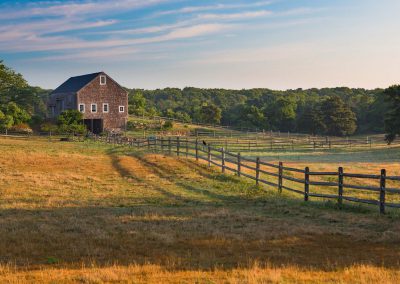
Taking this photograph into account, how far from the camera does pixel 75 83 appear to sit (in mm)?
76062

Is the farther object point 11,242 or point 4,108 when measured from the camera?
point 4,108

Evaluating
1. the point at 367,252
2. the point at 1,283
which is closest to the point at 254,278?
the point at 367,252

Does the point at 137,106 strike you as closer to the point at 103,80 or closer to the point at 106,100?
the point at 106,100

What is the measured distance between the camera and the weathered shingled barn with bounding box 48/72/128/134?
235ft

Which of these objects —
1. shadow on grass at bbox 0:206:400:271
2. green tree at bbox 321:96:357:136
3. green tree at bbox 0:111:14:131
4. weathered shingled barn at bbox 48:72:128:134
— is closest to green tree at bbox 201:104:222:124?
green tree at bbox 321:96:357:136

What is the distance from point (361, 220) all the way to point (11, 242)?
33.9ft

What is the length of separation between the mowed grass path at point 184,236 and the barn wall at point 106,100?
49.3 meters

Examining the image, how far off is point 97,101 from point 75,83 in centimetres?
628

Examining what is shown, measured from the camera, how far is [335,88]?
193 m

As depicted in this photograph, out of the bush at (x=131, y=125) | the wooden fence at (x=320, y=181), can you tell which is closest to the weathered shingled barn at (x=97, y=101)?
the bush at (x=131, y=125)

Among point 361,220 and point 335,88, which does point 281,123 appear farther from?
point 361,220

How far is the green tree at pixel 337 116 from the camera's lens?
99.5m

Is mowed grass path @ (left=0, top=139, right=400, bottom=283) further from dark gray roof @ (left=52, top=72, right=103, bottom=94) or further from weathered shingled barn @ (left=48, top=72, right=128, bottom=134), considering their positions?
dark gray roof @ (left=52, top=72, right=103, bottom=94)

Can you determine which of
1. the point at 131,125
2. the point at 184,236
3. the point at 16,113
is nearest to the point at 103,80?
the point at 131,125
